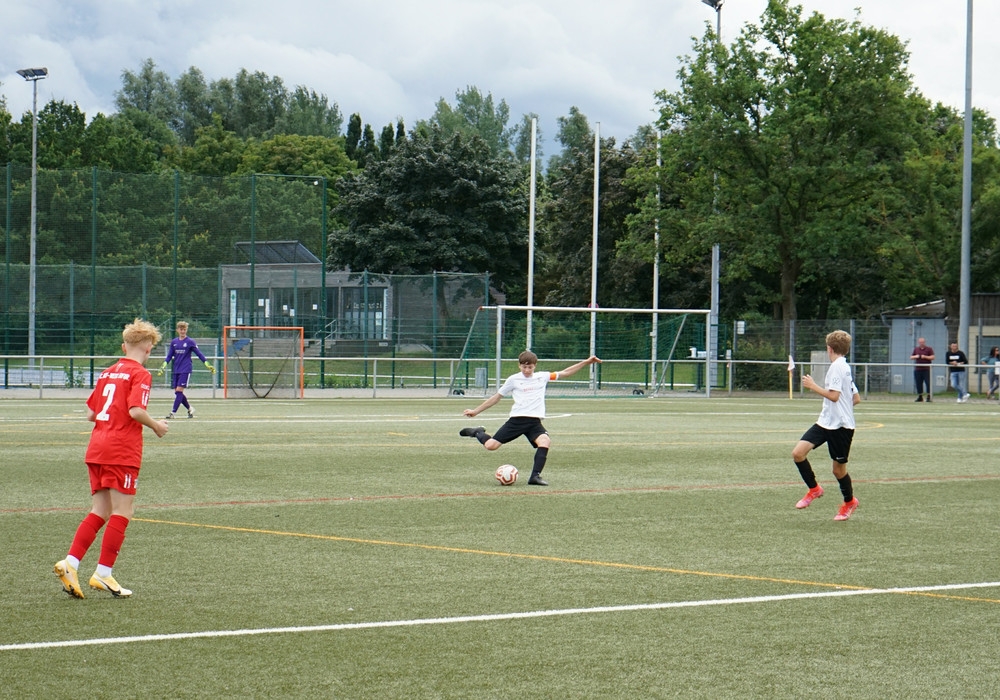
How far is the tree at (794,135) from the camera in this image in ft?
145

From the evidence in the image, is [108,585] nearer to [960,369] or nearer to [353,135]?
[960,369]

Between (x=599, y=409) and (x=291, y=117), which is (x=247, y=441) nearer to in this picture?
(x=599, y=409)

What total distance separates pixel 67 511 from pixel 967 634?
25.3 ft

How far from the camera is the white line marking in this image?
6344 millimetres

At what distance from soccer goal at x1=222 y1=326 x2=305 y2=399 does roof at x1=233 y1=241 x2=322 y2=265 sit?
3788 millimetres

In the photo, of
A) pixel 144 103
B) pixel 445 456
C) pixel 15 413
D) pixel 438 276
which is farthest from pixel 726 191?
pixel 144 103

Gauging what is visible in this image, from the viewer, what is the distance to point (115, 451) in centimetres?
742

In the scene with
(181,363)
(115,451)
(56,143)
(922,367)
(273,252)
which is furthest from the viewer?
(56,143)

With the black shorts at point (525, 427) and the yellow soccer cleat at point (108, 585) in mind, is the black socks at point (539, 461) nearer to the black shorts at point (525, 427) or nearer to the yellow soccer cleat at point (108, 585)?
the black shorts at point (525, 427)

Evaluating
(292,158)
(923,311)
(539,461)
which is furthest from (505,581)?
(292,158)

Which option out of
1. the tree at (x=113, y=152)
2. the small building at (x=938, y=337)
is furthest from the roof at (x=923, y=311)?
the tree at (x=113, y=152)

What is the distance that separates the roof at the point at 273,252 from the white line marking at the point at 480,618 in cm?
3444

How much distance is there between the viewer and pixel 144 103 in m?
119

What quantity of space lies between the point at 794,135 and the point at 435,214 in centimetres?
2094
